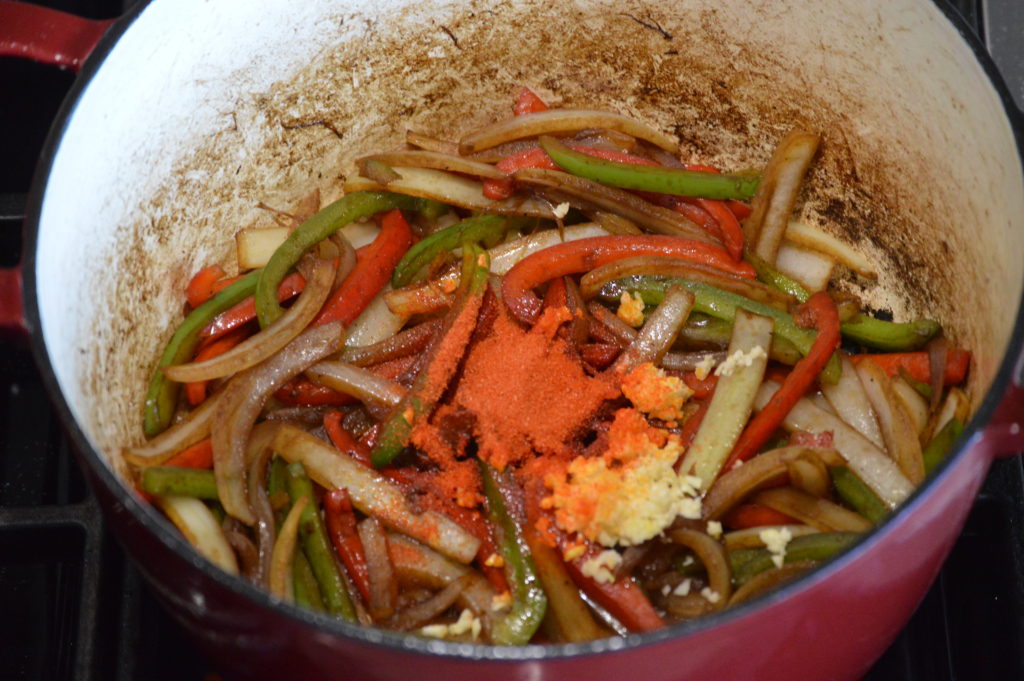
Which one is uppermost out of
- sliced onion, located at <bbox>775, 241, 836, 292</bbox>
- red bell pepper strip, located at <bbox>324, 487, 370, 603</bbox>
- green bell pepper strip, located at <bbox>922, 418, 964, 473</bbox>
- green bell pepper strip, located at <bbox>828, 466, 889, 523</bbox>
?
sliced onion, located at <bbox>775, 241, 836, 292</bbox>

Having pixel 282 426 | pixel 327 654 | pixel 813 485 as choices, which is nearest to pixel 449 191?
pixel 282 426

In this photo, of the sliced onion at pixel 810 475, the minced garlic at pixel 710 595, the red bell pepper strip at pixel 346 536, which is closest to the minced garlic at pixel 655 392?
the sliced onion at pixel 810 475

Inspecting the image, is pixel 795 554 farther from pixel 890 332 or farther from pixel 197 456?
pixel 197 456

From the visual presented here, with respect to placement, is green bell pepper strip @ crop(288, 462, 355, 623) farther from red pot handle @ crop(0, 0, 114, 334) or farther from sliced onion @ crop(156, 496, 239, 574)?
red pot handle @ crop(0, 0, 114, 334)

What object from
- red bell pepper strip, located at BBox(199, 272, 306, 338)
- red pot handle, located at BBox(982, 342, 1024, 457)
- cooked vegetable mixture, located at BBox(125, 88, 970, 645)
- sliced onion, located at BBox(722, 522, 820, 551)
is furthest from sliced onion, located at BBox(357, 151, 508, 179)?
red pot handle, located at BBox(982, 342, 1024, 457)

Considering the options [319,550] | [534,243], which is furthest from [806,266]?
[319,550]

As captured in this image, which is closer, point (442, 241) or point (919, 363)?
point (919, 363)
